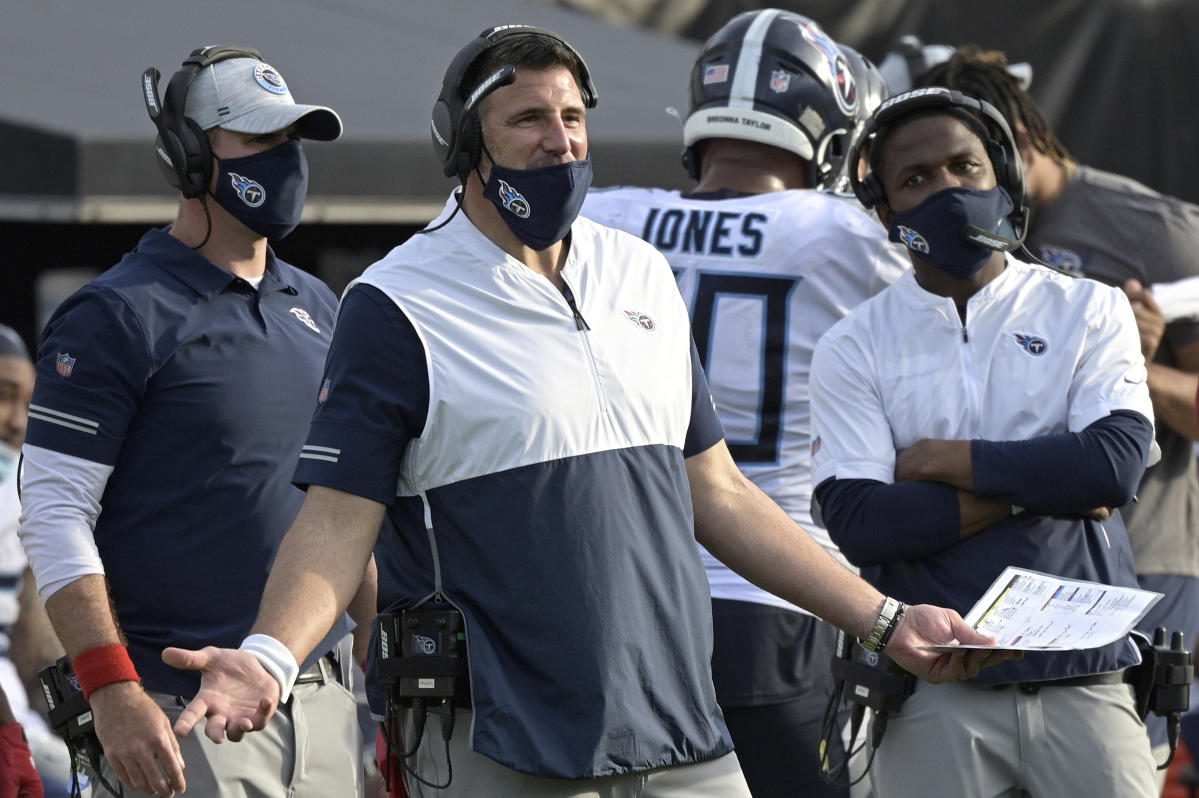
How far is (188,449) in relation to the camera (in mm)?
3625

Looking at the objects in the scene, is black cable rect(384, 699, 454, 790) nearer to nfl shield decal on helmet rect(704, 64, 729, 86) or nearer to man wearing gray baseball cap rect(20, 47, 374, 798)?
man wearing gray baseball cap rect(20, 47, 374, 798)

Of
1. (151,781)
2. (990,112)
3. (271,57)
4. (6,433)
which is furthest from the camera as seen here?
(271,57)

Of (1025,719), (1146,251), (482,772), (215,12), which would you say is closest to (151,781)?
(482,772)

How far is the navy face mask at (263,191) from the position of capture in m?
3.86

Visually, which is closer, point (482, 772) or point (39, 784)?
point (482, 772)

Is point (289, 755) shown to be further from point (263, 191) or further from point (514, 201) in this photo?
point (514, 201)

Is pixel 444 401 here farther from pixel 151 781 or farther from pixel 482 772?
pixel 151 781

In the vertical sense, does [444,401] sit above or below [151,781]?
above

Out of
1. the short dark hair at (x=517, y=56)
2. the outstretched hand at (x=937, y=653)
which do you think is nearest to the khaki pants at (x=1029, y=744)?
the outstretched hand at (x=937, y=653)

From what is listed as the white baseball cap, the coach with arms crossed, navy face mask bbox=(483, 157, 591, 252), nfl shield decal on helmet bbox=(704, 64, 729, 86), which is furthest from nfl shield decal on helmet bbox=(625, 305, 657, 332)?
nfl shield decal on helmet bbox=(704, 64, 729, 86)

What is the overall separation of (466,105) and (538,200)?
221 millimetres

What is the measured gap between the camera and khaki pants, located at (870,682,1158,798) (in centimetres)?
344

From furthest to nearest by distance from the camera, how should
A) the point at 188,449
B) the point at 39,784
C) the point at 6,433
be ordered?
the point at 6,433 < the point at 39,784 < the point at 188,449

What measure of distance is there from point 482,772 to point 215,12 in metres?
8.38
